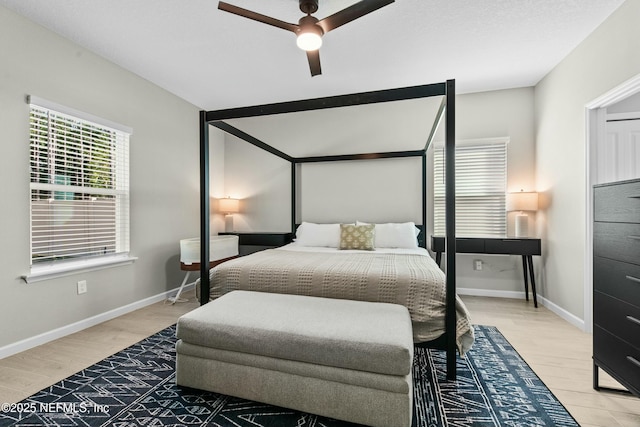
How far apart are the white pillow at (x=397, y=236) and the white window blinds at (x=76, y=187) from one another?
2834 millimetres

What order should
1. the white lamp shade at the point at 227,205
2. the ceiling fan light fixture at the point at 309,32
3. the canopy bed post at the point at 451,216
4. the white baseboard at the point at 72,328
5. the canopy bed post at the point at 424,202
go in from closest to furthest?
the canopy bed post at the point at 451,216, the ceiling fan light fixture at the point at 309,32, the white baseboard at the point at 72,328, the canopy bed post at the point at 424,202, the white lamp shade at the point at 227,205

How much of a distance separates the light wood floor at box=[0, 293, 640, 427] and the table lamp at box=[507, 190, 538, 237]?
0.87 m

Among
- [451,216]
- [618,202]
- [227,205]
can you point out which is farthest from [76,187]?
[618,202]

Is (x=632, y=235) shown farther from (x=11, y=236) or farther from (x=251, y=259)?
(x=11, y=236)

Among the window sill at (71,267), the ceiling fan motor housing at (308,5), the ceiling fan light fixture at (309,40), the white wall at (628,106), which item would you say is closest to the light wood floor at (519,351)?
the window sill at (71,267)

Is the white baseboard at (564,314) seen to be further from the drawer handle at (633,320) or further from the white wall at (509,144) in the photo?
the drawer handle at (633,320)

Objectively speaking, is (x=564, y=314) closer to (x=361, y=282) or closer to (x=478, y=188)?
(x=478, y=188)

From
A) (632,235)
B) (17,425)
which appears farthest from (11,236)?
(632,235)

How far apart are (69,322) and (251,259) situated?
1695 mm

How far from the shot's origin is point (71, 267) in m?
2.56

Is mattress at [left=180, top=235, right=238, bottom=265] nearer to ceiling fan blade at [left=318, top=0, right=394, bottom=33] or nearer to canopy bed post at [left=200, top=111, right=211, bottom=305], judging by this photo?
canopy bed post at [left=200, top=111, right=211, bottom=305]

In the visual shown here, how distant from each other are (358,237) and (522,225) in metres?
1.92

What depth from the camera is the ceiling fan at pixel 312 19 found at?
1823mm

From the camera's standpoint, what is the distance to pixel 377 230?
3586 mm
